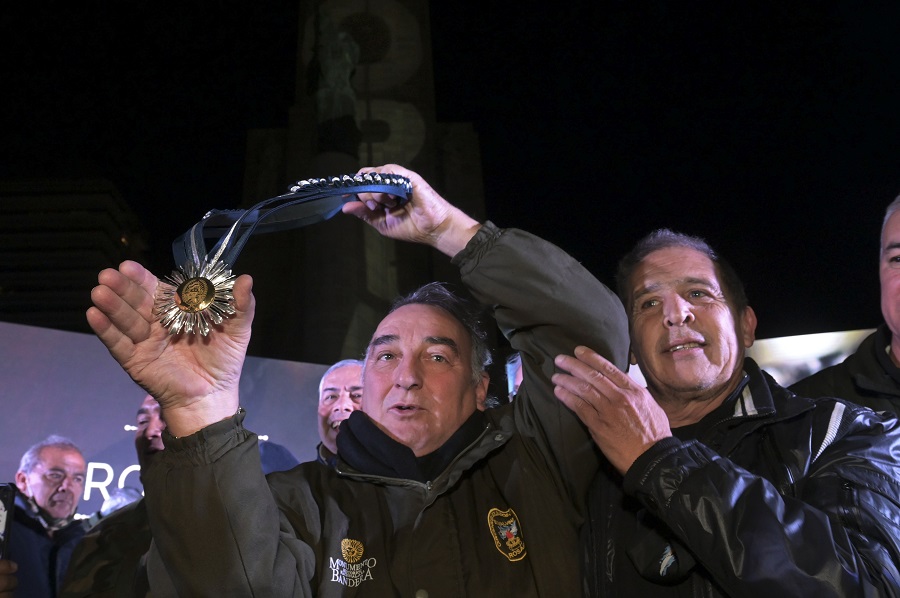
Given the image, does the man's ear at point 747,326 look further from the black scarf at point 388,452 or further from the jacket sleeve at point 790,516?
the black scarf at point 388,452

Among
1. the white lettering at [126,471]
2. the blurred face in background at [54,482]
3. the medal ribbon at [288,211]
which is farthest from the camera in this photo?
the white lettering at [126,471]

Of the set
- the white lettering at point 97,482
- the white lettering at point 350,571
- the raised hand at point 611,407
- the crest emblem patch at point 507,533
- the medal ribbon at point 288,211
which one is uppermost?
the medal ribbon at point 288,211

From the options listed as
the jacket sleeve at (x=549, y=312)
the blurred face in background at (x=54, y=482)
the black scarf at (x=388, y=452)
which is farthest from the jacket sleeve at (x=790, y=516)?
the blurred face in background at (x=54, y=482)

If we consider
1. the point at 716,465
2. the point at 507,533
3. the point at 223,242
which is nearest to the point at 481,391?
the point at 507,533

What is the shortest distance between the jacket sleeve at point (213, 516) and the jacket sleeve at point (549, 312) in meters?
0.74

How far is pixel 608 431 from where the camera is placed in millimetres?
1870

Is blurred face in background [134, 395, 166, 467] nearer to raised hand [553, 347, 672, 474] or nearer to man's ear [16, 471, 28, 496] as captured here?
man's ear [16, 471, 28, 496]

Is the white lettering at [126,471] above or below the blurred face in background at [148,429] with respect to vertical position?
below

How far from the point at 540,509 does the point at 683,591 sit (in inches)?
15.1

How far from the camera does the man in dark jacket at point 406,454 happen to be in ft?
5.24

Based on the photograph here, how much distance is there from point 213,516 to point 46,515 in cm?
279

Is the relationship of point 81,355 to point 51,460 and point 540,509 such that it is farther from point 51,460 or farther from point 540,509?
point 540,509

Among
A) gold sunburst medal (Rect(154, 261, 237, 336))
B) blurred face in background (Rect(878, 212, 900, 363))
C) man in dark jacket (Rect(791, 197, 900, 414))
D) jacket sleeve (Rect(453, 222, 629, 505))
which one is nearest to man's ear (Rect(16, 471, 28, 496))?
gold sunburst medal (Rect(154, 261, 237, 336))

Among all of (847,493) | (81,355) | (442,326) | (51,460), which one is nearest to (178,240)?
(442,326)
